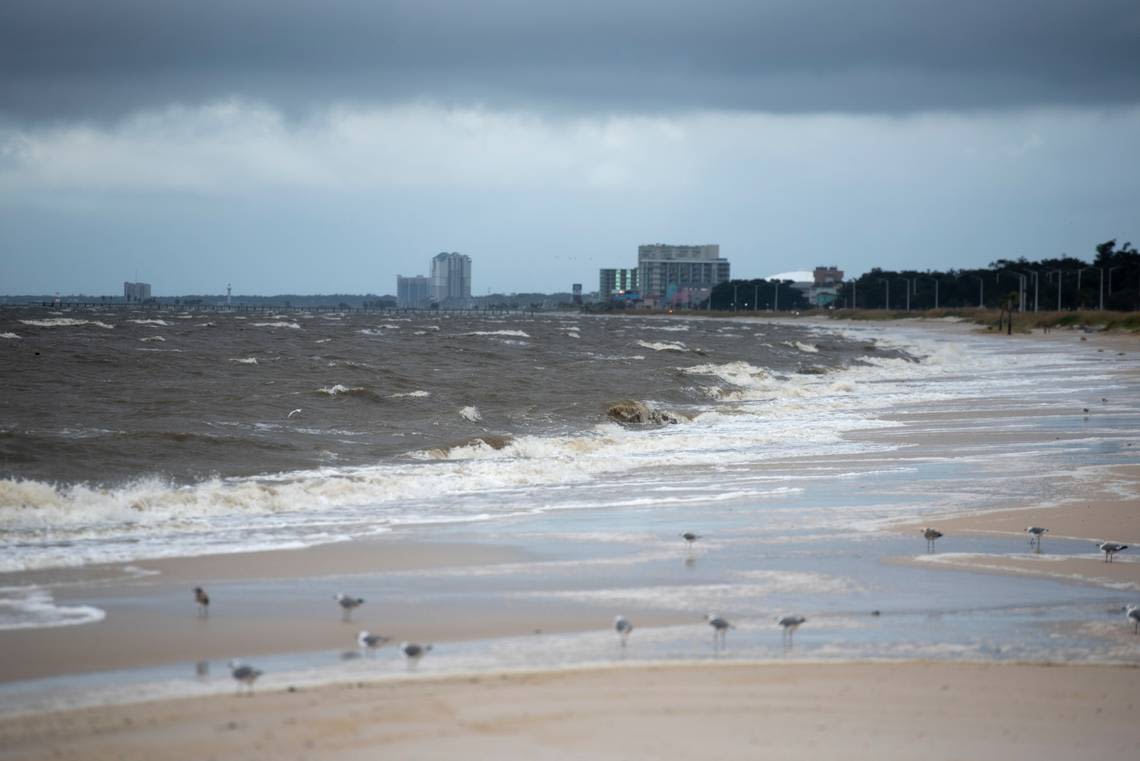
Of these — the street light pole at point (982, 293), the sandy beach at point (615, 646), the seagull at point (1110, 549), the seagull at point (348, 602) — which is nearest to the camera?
the sandy beach at point (615, 646)

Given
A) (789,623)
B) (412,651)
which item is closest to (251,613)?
(412,651)

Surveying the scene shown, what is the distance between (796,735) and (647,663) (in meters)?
1.51

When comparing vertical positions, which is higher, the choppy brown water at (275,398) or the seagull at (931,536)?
the choppy brown water at (275,398)

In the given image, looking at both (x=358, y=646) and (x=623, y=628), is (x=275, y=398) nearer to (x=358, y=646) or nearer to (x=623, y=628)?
(x=358, y=646)

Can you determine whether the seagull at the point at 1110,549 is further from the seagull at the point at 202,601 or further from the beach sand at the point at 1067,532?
the seagull at the point at 202,601

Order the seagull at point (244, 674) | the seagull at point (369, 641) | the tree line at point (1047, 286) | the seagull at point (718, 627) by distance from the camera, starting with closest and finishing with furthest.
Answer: the seagull at point (244, 674) < the seagull at point (369, 641) < the seagull at point (718, 627) < the tree line at point (1047, 286)

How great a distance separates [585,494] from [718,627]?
794cm

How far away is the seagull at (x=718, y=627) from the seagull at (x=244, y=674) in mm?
3082

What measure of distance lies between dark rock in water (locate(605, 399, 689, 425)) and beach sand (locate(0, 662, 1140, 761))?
19.0m

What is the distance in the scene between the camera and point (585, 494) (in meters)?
16.5

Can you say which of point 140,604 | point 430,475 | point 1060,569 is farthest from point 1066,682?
point 430,475

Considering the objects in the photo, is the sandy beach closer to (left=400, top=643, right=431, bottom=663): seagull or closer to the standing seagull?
(left=400, top=643, right=431, bottom=663): seagull

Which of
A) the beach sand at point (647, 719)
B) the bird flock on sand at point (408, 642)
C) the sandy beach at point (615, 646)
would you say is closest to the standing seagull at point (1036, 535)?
the sandy beach at point (615, 646)

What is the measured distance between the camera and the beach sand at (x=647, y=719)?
6508 mm
